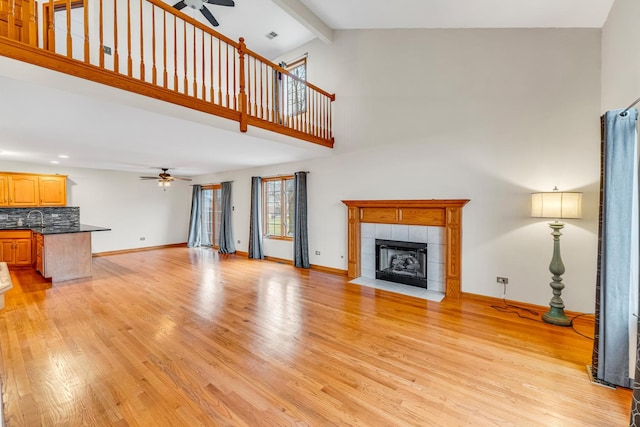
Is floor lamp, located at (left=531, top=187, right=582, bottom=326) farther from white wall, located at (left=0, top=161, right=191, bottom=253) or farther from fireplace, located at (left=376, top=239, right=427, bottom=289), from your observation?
white wall, located at (left=0, top=161, right=191, bottom=253)

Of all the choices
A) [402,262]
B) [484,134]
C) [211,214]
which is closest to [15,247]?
[211,214]

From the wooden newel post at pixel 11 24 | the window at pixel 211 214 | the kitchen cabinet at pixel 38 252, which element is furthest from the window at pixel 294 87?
the kitchen cabinet at pixel 38 252

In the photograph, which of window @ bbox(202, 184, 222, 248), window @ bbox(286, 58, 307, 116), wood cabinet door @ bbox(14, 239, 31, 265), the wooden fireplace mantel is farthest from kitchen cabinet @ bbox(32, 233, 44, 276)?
the wooden fireplace mantel

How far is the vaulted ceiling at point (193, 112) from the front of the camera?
8.66 feet

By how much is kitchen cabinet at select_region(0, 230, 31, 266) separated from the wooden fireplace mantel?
7.07m

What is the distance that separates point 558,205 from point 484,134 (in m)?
1.35

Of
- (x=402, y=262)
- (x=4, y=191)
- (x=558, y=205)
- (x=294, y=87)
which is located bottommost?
(x=402, y=262)

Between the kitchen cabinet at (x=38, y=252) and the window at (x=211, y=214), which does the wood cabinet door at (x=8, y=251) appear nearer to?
the kitchen cabinet at (x=38, y=252)

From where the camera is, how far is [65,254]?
509 centimetres

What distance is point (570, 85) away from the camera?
11.0 feet

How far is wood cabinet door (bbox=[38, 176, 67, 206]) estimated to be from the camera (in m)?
6.48

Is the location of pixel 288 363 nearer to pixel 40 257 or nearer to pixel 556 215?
pixel 556 215

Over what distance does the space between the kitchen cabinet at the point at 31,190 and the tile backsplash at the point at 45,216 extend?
1.05ft

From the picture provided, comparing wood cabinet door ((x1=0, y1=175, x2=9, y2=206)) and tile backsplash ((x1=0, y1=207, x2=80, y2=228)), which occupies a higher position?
wood cabinet door ((x1=0, y1=175, x2=9, y2=206))
